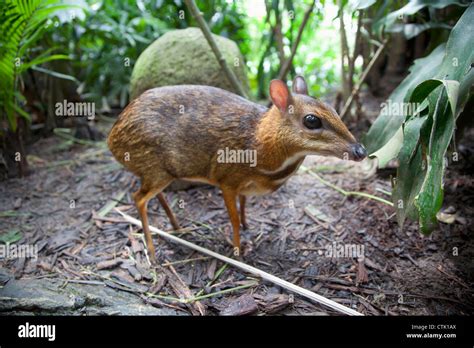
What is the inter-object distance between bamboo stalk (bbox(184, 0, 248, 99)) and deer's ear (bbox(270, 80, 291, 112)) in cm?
127

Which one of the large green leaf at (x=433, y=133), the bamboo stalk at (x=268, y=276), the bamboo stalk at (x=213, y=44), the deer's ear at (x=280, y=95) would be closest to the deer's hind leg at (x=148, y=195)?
the bamboo stalk at (x=268, y=276)

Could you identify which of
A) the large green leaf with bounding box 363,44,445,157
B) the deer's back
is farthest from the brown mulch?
the deer's back

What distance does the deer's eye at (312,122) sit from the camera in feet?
9.60

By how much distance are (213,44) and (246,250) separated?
1951 mm

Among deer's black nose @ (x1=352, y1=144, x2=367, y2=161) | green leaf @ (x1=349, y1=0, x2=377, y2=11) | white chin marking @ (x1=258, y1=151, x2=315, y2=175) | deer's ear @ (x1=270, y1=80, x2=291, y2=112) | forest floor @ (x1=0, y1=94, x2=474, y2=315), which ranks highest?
green leaf @ (x1=349, y1=0, x2=377, y2=11)

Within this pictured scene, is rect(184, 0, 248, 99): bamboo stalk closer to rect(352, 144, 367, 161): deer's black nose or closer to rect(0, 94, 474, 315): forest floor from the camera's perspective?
rect(0, 94, 474, 315): forest floor

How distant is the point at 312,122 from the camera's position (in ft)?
9.64

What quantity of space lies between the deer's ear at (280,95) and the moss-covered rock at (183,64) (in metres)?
1.47

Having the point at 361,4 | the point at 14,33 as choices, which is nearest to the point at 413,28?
the point at 361,4

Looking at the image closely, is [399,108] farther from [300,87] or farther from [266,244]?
[266,244]

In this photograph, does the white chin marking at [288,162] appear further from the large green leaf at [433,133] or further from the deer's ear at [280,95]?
the large green leaf at [433,133]

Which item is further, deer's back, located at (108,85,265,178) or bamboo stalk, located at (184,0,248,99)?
bamboo stalk, located at (184,0,248,99)

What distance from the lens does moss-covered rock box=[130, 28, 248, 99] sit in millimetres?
4398

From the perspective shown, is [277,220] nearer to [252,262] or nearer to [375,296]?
[252,262]
